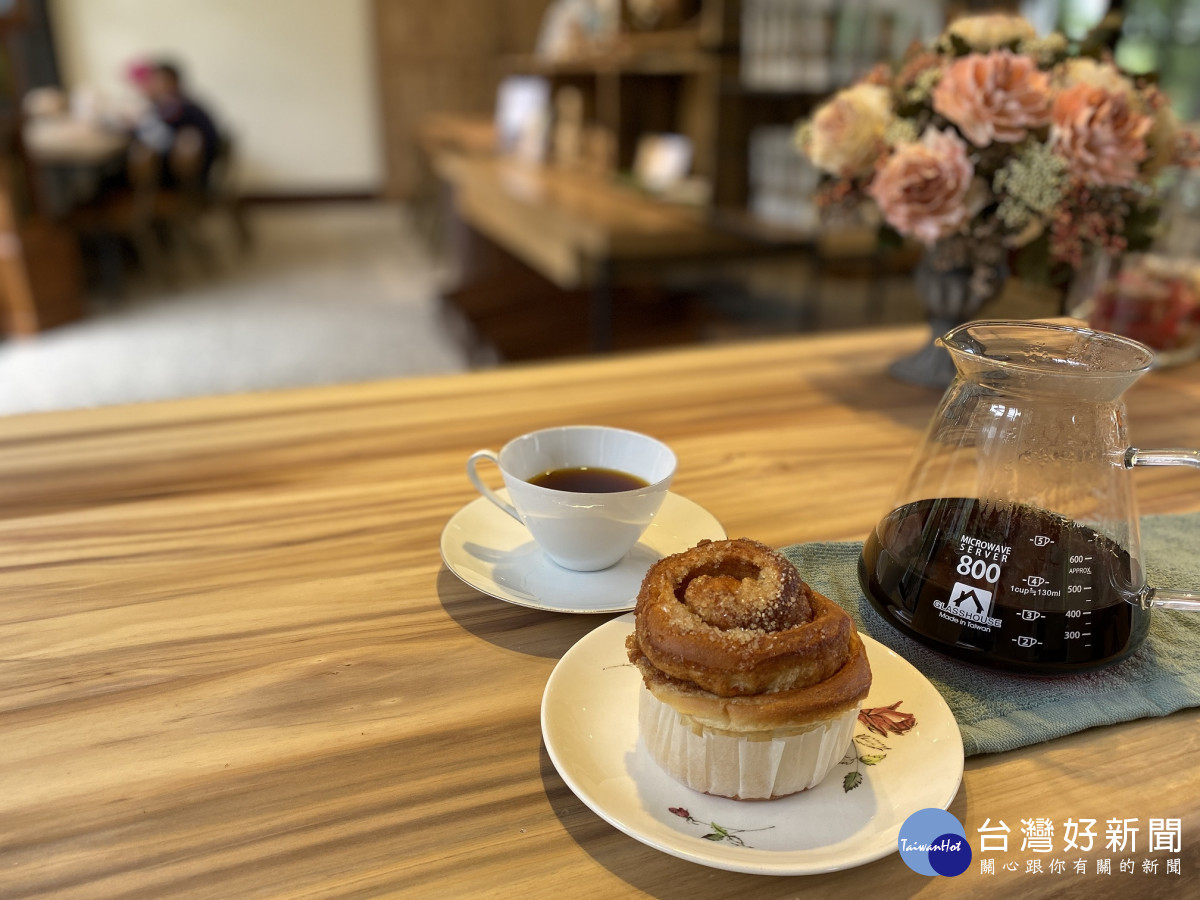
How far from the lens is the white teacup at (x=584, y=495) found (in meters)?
0.62

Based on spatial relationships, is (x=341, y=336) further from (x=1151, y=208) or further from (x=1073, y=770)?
(x=1073, y=770)

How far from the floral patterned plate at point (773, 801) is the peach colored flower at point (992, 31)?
82 cm

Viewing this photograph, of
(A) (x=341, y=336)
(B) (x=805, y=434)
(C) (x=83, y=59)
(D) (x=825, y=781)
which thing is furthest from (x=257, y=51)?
(D) (x=825, y=781)

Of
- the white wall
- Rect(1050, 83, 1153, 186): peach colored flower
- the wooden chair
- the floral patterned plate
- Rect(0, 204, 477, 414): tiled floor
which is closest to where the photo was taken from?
the floral patterned plate

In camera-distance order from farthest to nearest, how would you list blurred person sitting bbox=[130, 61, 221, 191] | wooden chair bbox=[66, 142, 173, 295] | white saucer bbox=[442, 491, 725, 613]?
blurred person sitting bbox=[130, 61, 221, 191]
wooden chair bbox=[66, 142, 173, 295]
white saucer bbox=[442, 491, 725, 613]

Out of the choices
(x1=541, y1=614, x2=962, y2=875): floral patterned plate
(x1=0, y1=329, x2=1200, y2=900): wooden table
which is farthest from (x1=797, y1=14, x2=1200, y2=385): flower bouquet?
(x1=541, y1=614, x2=962, y2=875): floral patterned plate

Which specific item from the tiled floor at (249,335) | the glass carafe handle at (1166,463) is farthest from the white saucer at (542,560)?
the tiled floor at (249,335)

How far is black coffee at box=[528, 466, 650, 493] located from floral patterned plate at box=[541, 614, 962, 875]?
0.59 ft

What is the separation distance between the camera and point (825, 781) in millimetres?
473

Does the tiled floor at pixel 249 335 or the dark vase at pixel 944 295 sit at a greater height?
the dark vase at pixel 944 295

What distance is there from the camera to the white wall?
7.11 meters

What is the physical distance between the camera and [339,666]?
0.59 m

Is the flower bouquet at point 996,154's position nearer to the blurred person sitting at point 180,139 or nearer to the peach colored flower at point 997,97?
the peach colored flower at point 997,97

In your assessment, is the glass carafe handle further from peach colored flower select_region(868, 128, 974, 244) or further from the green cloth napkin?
peach colored flower select_region(868, 128, 974, 244)
